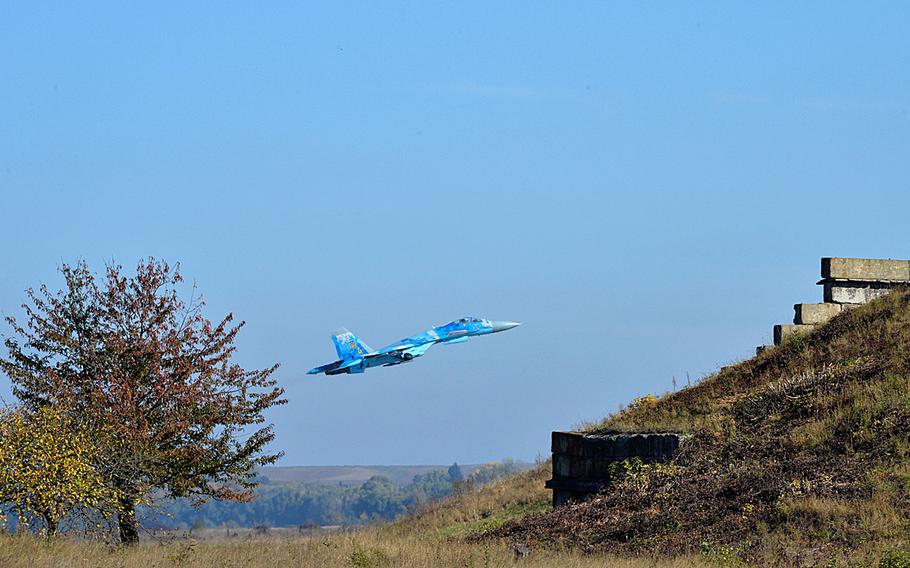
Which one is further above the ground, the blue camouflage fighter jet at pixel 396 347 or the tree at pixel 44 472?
the blue camouflage fighter jet at pixel 396 347

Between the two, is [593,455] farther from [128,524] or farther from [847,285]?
[847,285]

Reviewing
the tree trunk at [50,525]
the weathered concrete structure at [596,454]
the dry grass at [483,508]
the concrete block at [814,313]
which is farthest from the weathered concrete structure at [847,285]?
→ the tree trunk at [50,525]

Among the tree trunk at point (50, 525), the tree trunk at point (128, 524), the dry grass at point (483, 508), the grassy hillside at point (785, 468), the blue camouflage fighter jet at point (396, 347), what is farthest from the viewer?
the blue camouflage fighter jet at point (396, 347)

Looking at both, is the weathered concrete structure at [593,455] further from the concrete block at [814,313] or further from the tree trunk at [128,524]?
the tree trunk at [128,524]

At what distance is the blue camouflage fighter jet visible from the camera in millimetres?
51156

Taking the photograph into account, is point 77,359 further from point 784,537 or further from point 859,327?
point 859,327

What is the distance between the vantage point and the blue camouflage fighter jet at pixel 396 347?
5116 cm

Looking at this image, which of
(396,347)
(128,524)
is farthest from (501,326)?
(128,524)

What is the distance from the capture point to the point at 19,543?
1948 centimetres

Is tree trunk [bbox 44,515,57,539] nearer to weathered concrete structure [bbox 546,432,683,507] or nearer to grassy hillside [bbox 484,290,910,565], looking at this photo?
grassy hillside [bbox 484,290,910,565]

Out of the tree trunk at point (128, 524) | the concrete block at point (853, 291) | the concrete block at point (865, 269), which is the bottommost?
the tree trunk at point (128, 524)

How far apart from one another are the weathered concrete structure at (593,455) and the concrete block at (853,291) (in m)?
10.3

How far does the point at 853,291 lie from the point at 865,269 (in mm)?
723

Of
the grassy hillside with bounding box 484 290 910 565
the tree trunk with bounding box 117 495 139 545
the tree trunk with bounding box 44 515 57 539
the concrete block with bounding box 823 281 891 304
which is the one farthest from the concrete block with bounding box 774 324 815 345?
the tree trunk with bounding box 44 515 57 539
